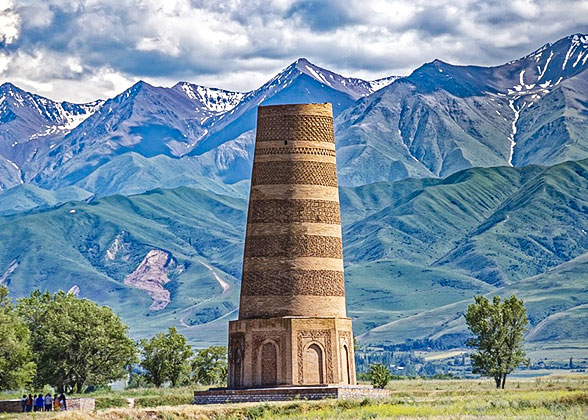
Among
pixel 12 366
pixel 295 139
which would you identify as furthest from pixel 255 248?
pixel 12 366

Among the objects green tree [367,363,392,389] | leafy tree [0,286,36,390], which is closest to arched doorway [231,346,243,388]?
leafy tree [0,286,36,390]

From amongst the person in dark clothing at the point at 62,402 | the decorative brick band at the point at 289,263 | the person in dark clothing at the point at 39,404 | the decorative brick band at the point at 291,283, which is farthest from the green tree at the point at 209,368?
the person in dark clothing at the point at 39,404

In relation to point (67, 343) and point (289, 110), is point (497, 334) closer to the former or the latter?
point (289, 110)

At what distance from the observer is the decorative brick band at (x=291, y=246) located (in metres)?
72.6

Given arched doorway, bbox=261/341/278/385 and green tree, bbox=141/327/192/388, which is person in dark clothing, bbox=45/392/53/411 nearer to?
arched doorway, bbox=261/341/278/385

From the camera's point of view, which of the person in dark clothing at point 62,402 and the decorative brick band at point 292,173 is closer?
the person in dark clothing at point 62,402

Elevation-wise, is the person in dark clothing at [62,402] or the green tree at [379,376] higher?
the green tree at [379,376]

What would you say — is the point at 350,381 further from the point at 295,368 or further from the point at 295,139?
the point at 295,139

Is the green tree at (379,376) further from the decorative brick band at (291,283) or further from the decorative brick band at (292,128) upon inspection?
the decorative brick band at (292,128)

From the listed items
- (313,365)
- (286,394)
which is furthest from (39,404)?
(313,365)

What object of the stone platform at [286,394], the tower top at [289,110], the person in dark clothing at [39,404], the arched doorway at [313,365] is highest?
the tower top at [289,110]

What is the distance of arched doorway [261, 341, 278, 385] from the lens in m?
71.1

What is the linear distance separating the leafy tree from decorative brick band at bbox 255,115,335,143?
19327 mm

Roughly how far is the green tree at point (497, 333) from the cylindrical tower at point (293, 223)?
28.7m
